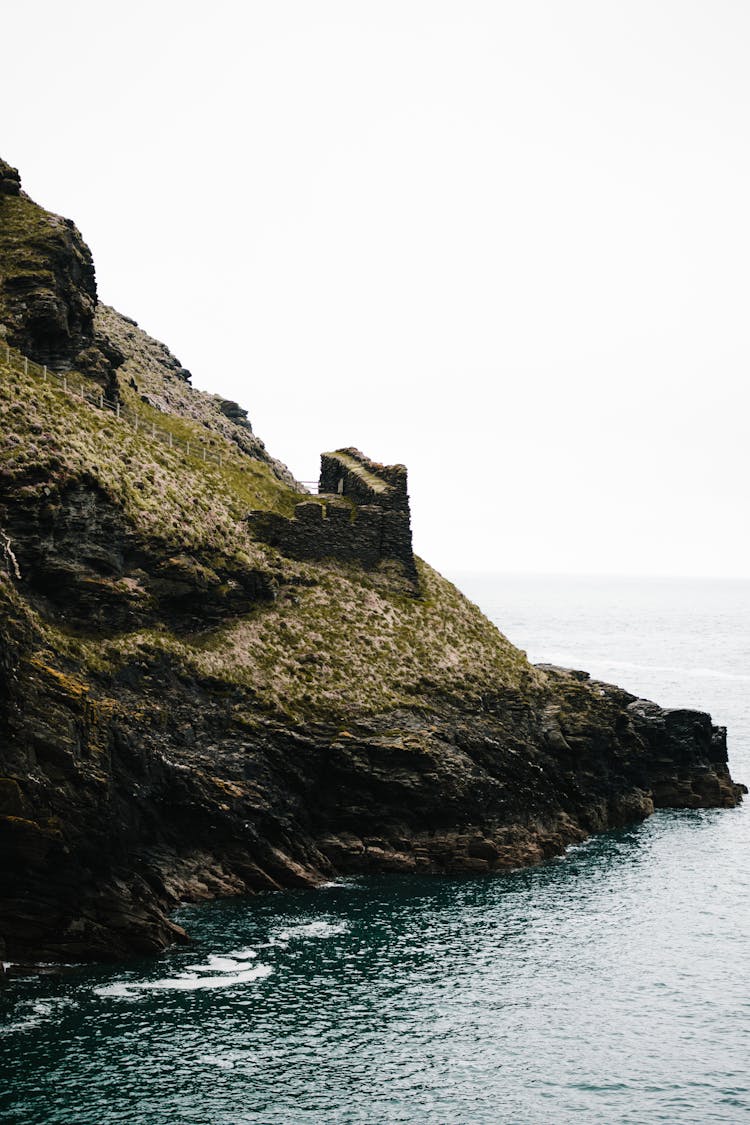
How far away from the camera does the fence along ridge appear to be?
285ft

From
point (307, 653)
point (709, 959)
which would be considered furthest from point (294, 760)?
point (709, 959)

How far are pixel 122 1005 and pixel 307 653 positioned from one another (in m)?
36.2

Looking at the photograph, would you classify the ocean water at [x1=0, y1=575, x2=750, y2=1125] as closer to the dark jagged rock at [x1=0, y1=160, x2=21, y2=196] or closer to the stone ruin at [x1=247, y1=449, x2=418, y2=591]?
the stone ruin at [x1=247, y1=449, x2=418, y2=591]

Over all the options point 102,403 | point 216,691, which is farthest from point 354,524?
point 216,691

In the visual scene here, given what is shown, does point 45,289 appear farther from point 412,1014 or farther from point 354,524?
point 412,1014

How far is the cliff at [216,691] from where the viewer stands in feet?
199

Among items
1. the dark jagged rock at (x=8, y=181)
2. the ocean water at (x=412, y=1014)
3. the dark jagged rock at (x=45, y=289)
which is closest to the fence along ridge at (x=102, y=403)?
the dark jagged rock at (x=45, y=289)

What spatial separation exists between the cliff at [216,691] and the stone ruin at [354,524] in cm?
20

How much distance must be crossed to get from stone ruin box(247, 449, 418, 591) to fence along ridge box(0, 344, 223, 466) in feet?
34.5

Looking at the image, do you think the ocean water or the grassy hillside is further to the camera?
the grassy hillside

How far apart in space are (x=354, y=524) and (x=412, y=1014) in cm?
5035

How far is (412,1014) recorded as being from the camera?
185 feet

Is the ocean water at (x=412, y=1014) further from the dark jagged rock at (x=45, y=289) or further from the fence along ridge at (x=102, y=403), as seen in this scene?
the dark jagged rock at (x=45, y=289)

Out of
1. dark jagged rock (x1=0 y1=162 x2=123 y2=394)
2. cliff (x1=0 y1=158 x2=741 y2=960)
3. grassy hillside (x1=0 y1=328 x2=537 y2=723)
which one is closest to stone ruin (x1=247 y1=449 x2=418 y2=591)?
cliff (x1=0 y1=158 x2=741 y2=960)
